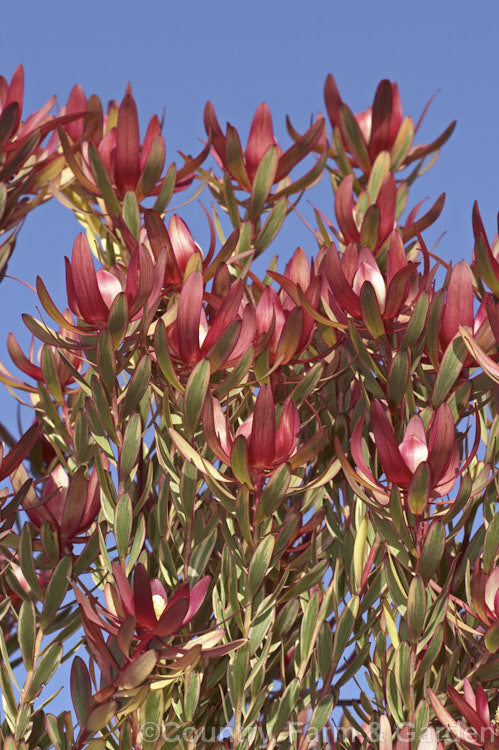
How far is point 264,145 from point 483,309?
1.97 ft

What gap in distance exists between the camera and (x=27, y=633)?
1061mm

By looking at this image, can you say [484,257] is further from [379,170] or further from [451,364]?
[379,170]

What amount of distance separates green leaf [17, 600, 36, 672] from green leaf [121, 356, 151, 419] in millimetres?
277

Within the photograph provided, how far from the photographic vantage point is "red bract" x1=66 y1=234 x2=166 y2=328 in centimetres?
107

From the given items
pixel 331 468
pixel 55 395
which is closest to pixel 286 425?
pixel 331 468

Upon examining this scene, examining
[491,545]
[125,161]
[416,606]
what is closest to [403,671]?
[416,606]

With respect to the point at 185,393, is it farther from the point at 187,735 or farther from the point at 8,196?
the point at 8,196

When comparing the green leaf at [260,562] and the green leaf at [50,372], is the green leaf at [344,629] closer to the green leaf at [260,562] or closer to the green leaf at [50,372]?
the green leaf at [260,562]

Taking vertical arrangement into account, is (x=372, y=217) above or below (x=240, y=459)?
above

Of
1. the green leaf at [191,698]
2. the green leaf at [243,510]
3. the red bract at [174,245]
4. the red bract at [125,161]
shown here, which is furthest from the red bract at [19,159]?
the green leaf at [191,698]

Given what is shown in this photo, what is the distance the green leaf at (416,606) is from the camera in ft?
3.12

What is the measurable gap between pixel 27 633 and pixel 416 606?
1.60 feet

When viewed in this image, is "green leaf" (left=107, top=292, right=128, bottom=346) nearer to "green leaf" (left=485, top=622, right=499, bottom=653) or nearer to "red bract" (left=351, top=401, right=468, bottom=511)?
"red bract" (left=351, top=401, right=468, bottom=511)

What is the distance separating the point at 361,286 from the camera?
1120 millimetres
